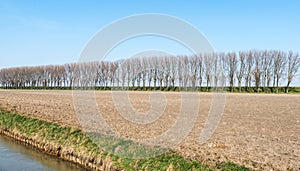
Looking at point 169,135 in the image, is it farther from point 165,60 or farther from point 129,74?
point 165,60

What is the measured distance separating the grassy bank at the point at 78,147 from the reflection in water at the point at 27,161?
55 centimetres

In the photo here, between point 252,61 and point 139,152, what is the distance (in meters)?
97.2

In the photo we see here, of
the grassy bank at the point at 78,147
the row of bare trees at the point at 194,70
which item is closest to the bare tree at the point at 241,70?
the row of bare trees at the point at 194,70

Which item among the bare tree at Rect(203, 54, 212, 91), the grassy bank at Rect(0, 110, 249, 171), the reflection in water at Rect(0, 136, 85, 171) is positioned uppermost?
the bare tree at Rect(203, 54, 212, 91)

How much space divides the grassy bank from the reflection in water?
55 centimetres

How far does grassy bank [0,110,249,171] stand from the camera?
11266 mm

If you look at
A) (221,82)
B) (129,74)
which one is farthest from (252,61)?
(129,74)

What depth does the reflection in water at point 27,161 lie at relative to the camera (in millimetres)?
13734

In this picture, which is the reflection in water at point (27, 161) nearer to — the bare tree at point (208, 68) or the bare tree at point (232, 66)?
the bare tree at point (208, 68)

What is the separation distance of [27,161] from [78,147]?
261 centimetres

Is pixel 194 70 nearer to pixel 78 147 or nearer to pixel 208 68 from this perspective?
pixel 208 68

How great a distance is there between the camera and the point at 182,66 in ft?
319

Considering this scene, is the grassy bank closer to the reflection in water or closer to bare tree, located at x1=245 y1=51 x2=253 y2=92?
the reflection in water

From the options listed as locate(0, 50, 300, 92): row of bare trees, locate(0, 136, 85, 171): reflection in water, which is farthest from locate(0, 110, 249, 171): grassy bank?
locate(0, 50, 300, 92): row of bare trees
